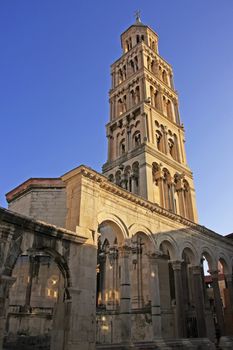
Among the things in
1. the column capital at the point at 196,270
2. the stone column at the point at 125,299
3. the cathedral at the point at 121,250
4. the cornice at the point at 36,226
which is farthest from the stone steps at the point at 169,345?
the cornice at the point at 36,226

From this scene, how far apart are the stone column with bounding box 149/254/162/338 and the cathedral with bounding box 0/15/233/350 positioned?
6 centimetres

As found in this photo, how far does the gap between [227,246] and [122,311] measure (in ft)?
47.8

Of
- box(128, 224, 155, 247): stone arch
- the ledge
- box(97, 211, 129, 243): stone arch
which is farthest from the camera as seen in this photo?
the ledge

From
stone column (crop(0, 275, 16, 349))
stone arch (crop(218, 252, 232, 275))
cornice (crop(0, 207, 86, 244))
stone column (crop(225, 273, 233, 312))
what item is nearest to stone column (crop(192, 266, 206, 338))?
stone arch (crop(218, 252, 232, 275))

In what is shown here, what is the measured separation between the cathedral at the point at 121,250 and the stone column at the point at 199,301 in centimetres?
7

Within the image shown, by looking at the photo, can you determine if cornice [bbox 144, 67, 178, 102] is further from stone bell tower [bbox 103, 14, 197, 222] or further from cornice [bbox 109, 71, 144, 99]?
cornice [bbox 109, 71, 144, 99]

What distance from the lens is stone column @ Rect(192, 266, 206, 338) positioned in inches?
759

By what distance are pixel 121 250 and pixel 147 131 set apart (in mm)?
14726

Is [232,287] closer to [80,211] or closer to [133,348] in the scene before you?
[133,348]

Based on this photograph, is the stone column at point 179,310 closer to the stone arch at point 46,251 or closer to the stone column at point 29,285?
the stone column at point 29,285

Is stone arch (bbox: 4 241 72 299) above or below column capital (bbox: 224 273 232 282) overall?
below

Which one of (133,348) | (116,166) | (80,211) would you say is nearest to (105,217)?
(80,211)

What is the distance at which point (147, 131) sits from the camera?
28.0 metres

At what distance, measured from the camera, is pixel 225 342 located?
19.2 m
